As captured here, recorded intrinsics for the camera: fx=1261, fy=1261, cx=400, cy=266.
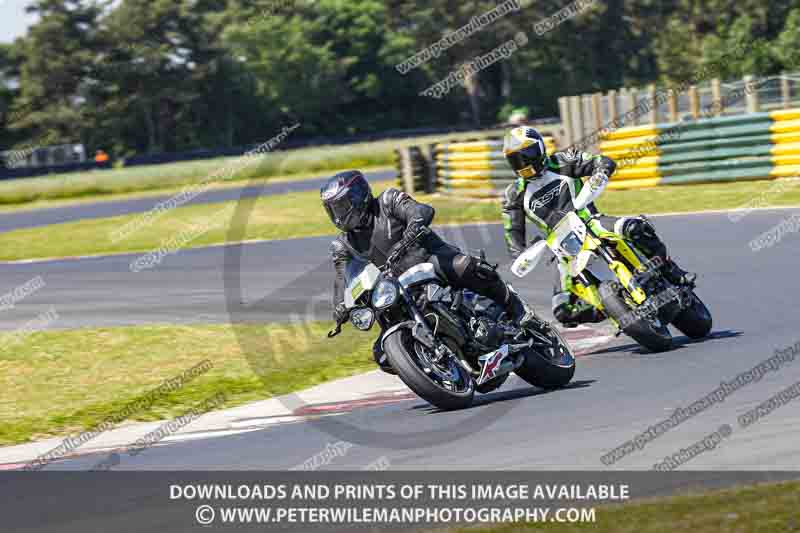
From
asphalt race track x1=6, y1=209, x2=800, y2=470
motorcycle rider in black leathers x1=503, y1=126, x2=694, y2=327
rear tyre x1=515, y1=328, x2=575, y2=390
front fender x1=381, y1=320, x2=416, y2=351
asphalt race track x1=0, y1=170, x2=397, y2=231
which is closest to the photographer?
asphalt race track x1=6, y1=209, x2=800, y2=470

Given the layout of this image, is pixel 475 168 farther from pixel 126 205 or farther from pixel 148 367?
pixel 126 205

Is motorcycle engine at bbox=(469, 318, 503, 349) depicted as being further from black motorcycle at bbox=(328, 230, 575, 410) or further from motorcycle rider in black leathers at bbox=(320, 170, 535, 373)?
motorcycle rider in black leathers at bbox=(320, 170, 535, 373)

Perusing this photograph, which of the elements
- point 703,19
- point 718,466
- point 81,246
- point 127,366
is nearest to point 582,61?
point 703,19

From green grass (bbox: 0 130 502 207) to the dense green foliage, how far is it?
23.3 metres

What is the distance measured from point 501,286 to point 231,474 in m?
2.70

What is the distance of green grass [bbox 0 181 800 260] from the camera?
21234mm

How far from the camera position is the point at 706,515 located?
221 inches

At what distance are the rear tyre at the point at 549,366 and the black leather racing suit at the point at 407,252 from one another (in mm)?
613

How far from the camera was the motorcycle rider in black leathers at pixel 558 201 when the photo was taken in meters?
10.3

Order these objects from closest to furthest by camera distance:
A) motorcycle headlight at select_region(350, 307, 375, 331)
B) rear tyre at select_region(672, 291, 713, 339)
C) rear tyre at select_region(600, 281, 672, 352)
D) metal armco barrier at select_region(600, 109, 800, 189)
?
motorcycle headlight at select_region(350, 307, 375, 331)
rear tyre at select_region(600, 281, 672, 352)
rear tyre at select_region(672, 291, 713, 339)
metal armco barrier at select_region(600, 109, 800, 189)

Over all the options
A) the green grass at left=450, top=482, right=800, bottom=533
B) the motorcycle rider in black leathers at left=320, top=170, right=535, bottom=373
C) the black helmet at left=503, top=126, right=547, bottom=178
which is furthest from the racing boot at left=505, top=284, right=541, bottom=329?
the green grass at left=450, top=482, right=800, bottom=533

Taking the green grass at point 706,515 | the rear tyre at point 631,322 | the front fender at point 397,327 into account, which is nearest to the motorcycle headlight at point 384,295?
the front fender at point 397,327

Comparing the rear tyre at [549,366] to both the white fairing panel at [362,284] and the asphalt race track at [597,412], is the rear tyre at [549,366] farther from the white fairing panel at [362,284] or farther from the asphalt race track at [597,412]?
the white fairing panel at [362,284]

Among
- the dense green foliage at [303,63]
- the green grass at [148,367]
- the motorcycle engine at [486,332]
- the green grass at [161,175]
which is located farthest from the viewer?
the dense green foliage at [303,63]
